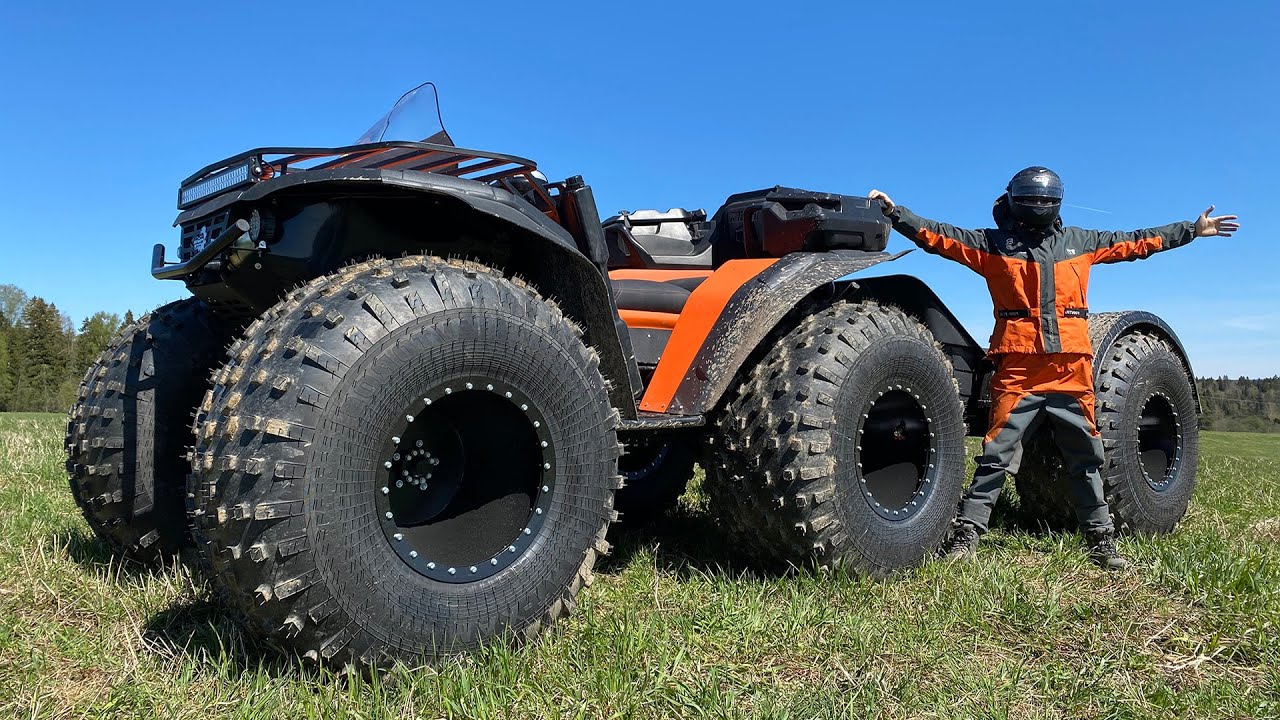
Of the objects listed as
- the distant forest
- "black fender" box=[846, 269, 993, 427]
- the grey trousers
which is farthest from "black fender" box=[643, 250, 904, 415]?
the distant forest

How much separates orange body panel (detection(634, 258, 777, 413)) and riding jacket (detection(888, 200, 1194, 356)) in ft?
3.88

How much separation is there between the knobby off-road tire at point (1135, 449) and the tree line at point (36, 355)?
69.1m

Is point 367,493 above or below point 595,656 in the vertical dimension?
above

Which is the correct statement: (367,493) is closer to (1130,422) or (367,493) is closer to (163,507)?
(163,507)

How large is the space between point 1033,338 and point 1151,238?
1142 millimetres

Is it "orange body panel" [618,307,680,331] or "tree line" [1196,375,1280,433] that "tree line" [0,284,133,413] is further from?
"tree line" [1196,375,1280,433]

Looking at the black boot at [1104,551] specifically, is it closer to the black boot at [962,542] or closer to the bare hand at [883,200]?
the black boot at [962,542]

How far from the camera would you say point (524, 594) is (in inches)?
99.0

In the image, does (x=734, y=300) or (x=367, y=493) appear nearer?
(x=367, y=493)

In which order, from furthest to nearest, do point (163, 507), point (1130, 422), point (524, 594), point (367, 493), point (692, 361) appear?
point (1130, 422), point (692, 361), point (163, 507), point (524, 594), point (367, 493)

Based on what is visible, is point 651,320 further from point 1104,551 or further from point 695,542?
point 1104,551

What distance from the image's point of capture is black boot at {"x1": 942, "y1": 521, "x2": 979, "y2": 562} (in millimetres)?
3970

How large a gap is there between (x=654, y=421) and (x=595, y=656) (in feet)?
2.95

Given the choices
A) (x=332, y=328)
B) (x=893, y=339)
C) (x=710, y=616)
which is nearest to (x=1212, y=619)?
(x=893, y=339)
